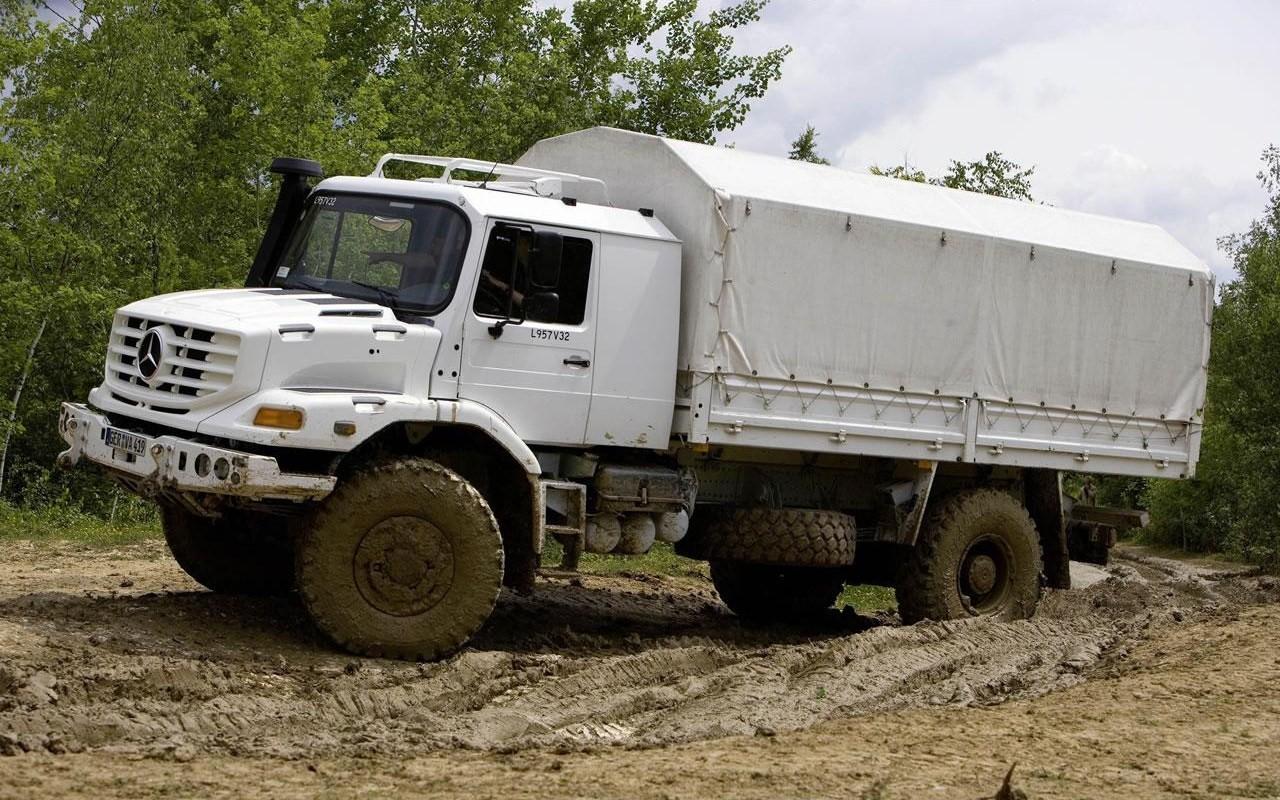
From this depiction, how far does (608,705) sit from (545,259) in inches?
119

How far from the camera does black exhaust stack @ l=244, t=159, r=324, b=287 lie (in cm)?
1102

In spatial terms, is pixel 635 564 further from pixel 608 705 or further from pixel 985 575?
pixel 608 705

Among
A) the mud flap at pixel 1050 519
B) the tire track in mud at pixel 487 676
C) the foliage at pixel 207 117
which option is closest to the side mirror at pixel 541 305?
the tire track in mud at pixel 487 676

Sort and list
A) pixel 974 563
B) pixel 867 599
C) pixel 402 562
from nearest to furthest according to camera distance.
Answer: pixel 402 562 < pixel 974 563 < pixel 867 599

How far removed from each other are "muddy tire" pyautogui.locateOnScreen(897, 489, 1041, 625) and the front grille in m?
5.90

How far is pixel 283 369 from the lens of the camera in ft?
31.0

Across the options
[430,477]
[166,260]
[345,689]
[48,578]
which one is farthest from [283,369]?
[166,260]

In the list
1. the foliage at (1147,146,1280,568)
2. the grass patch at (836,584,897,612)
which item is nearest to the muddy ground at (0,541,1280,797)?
the grass patch at (836,584,897,612)

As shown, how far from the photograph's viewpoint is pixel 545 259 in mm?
10484

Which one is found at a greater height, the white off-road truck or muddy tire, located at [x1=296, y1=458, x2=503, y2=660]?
the white off-road truck

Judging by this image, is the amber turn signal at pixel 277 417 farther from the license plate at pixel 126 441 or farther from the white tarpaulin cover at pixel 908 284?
the white tarpaulin cover at pixel 908 284

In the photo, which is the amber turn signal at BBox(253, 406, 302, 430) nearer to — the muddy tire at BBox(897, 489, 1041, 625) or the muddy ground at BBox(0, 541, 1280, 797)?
Answer: the muddy ground at BBox(0, 541, 1280, 797)

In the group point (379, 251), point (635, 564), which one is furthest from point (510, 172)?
point (635, 564)

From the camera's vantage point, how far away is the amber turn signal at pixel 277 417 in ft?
30.5
